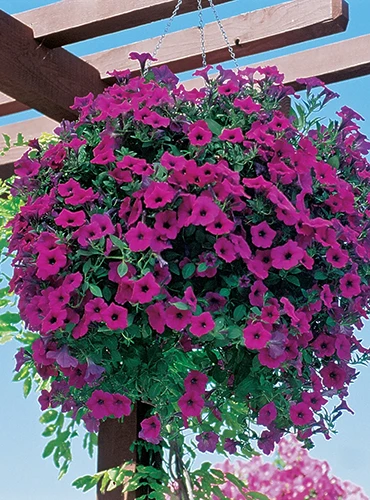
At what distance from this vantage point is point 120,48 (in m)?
2.64

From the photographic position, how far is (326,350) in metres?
1.45

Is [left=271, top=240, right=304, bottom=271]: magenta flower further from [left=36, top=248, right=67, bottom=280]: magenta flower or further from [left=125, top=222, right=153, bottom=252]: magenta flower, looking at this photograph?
[left=36, top=248, right=67, bottom=280]: magenta flower

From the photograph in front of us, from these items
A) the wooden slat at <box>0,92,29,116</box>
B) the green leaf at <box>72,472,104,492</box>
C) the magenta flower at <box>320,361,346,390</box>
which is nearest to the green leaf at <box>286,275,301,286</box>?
the magenta flower at <box>320,361,346,390</box>

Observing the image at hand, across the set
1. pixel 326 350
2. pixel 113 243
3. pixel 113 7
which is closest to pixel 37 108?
pixel 113 7

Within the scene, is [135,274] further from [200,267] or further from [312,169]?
[312,169]

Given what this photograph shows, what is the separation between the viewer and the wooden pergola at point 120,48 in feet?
7.02

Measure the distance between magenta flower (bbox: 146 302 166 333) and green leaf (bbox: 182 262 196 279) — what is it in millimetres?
68

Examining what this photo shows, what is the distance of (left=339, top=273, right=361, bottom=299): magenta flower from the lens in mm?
1406

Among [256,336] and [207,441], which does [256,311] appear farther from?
[207,441]

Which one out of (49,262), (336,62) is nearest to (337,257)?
(49,262)

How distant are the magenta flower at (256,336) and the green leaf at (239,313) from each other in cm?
6

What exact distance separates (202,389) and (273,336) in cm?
16

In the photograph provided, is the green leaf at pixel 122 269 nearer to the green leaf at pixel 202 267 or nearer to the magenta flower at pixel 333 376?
the green leaf at pixel 202 267

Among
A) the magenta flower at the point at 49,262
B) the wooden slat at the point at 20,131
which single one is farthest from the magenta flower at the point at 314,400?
the wooden slat at the point at 20,131
